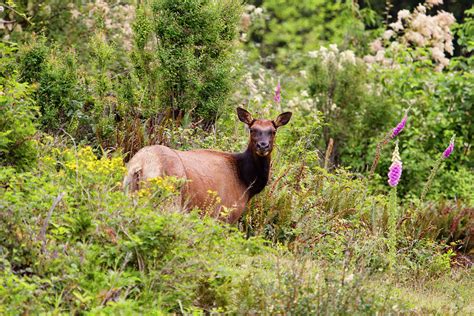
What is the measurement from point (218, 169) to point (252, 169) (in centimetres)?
51

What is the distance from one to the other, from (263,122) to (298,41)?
17262mm

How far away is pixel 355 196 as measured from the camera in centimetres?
1193

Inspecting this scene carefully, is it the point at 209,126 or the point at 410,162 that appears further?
the point at 410,162

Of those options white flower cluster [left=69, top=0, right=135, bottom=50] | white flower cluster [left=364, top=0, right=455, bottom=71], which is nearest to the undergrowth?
white flower cluster [left=69, top=0, right=135, bottom=50]

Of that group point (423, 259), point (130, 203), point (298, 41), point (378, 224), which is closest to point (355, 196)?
point (378, 224)

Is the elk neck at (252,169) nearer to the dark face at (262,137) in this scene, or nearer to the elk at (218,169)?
the elk at (218,169)

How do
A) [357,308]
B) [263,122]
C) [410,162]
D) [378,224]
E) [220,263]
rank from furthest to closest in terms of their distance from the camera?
[410,162]
[378,224]
[263,122]
[220,263]
[357,308]

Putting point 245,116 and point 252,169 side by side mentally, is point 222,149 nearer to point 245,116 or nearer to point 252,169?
point 245,116

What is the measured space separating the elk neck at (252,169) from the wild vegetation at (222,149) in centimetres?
46

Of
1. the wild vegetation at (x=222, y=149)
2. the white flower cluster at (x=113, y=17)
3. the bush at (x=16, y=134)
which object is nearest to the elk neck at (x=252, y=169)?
the wild vegetation at (x=222, y=149)

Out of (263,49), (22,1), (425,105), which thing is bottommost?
(263,49)

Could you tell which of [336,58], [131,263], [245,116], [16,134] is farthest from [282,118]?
[336,58]

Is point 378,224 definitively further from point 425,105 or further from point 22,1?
point 22,1

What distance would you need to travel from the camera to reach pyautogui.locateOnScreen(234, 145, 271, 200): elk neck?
33.8ft
